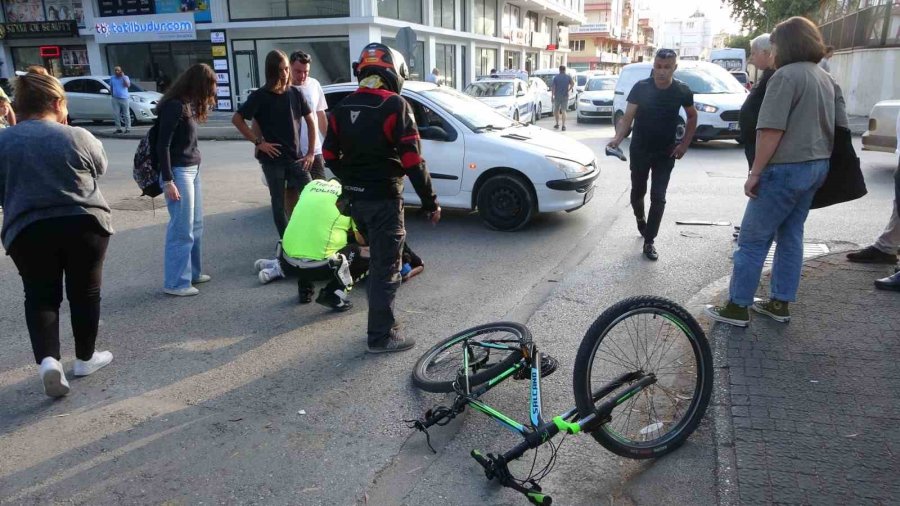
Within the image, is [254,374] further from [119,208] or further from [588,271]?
[119,208]

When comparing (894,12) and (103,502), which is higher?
(894,12)

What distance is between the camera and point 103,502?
291 cm

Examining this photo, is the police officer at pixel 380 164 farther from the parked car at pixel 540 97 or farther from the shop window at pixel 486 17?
the shop window at pixel 486 17

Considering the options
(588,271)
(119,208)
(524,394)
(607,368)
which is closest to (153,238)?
(119,208)

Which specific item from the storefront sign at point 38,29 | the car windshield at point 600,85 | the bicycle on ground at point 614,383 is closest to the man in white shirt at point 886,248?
the bicycle on ground at point 614,383

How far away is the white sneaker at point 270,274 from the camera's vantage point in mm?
5922

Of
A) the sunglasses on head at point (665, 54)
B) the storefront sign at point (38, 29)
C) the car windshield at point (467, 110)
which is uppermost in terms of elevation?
the storefront sign at point (38, 29)

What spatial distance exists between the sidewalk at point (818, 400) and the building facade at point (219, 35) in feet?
68.1

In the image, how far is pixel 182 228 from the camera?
17.8 ft

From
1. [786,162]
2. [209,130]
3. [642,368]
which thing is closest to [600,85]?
[209,130]

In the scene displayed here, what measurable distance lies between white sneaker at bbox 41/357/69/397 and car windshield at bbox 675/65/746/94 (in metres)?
14.1

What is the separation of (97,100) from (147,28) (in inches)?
269

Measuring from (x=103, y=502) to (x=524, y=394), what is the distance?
7.19ft

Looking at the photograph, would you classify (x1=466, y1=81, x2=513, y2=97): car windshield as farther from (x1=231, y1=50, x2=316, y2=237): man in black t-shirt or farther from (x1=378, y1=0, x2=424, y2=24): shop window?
(x1=231, y1=50, x2=316, y2=237): man in black t-shirt
